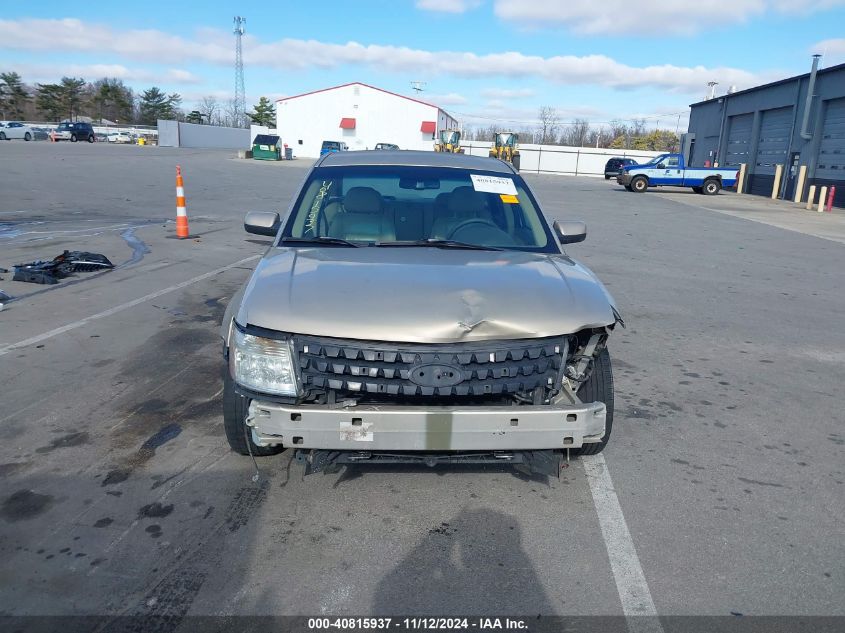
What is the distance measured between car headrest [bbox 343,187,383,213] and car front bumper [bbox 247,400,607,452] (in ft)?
6.11

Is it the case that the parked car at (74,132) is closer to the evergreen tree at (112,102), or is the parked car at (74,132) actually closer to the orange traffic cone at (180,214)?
the evergreen tree at (112,102)

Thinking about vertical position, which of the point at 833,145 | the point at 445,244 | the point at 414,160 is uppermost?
the point at 833,145

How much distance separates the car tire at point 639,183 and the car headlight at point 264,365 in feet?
113

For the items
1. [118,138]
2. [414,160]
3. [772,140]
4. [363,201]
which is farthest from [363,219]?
[118,138]

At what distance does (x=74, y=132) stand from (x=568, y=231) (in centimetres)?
6765

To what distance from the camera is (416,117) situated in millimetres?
64688

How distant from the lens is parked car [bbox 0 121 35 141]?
58.7 metres

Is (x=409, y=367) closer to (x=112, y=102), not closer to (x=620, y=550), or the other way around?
(x=620, y=550)

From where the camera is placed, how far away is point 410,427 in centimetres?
294

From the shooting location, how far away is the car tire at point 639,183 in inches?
1364

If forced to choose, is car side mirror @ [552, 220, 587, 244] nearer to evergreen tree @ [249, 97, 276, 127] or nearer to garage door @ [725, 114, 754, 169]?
garage door @ [725, 114, 754, 169]

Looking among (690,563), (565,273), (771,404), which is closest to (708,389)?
(771,404)

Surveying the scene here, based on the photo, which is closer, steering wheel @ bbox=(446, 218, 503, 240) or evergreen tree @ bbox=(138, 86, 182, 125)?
steering wheel @ bbox=(446, 218, 503, 240)

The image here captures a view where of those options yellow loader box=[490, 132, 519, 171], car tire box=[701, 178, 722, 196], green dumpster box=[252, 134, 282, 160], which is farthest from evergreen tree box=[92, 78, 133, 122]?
car tire box=[701, 178, 722, 196]
